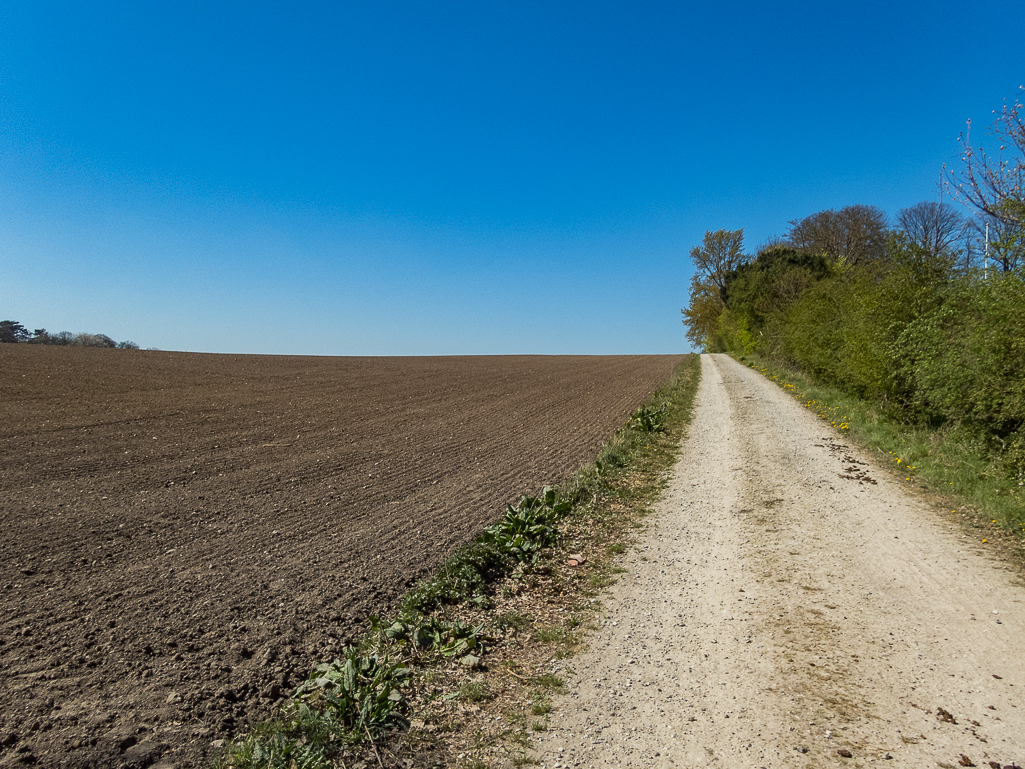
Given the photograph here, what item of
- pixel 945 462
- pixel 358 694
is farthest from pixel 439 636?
pixel 945 462

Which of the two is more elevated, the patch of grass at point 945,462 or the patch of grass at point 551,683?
the patch of grass at point 945,462

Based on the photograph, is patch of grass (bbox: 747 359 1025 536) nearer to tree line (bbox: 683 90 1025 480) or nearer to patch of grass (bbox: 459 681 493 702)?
tree line (bbox: 683 90 1025 480)

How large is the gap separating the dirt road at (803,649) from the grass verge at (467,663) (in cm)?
33

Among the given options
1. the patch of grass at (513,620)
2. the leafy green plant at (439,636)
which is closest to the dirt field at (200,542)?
the leafy green plant at (439,636)

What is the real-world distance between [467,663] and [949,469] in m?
8.69

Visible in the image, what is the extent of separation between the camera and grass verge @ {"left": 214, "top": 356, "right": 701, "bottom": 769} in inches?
128

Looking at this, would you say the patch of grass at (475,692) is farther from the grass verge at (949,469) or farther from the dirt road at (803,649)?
the grass verge at (949,469)

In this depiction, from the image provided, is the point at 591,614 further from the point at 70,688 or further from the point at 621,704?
the point at 70,688

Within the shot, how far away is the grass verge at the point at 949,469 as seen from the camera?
6633mm

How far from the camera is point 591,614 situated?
4.97m

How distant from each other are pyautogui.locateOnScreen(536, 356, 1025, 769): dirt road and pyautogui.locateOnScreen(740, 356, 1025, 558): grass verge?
0.48 metres

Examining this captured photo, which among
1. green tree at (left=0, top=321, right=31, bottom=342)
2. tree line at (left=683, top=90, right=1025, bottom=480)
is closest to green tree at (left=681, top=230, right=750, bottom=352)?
tree line at (left=683, top=90, right=1025, bottom=480)

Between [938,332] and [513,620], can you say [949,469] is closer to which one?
[938,332]

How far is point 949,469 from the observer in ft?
28.4
